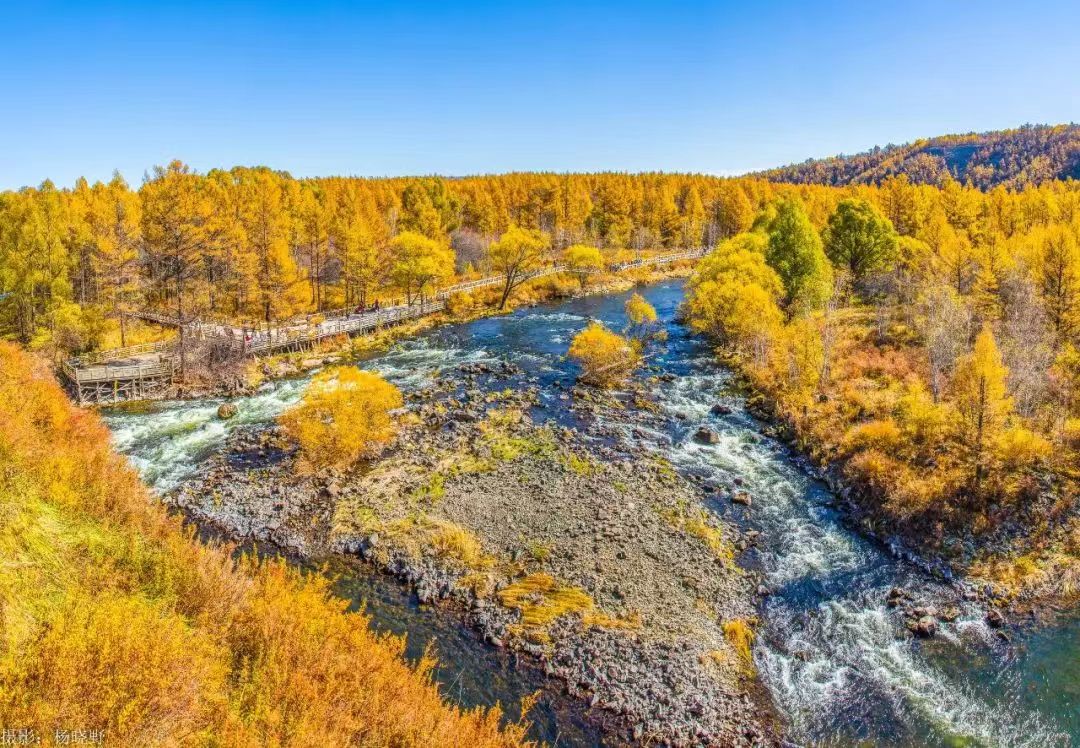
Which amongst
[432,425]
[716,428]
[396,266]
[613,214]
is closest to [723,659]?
[716,428]

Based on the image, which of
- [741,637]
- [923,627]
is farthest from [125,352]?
[923,627]

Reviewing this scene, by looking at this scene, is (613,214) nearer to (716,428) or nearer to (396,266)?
(396,266)

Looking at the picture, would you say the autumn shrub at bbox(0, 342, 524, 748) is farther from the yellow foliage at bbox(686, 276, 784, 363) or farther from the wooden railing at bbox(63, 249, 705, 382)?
the yellow foliage at bbox(686, 276, 784, 363)

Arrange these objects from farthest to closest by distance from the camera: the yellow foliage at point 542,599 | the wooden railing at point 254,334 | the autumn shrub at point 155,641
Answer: the wooden railing at point 254,334 < the yellow foliage at point 542,599 < the autumn shrub at point 155,641

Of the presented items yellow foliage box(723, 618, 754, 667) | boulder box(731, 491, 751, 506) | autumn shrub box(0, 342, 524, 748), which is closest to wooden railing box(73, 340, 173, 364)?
autumn shrub box(0, 342, 524, 748)

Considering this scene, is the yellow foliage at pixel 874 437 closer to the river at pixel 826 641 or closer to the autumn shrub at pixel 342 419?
the river at pixel 826 641

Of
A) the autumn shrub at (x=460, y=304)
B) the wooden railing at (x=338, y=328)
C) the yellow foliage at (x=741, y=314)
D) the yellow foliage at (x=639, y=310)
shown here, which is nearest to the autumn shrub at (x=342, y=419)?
the wooden railing at (x=338, y=328)

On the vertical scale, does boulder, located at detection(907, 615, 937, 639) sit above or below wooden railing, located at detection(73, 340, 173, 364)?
below

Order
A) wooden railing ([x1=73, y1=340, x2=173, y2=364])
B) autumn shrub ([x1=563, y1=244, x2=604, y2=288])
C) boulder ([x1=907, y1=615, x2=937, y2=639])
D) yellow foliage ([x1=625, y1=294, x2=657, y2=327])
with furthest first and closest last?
autumn shrub ([x1=563, y1=244, x2=604, y2=288]) < yellow foliage ([x1=625, y1=294, x2=657, y2=327]) < wooden railing ([x1=73, y1=340, x2=173, y2=364]) < boulder ([x1=907, y1=615, x2=937, y2=639])

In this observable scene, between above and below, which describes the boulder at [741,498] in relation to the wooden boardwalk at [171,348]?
below
